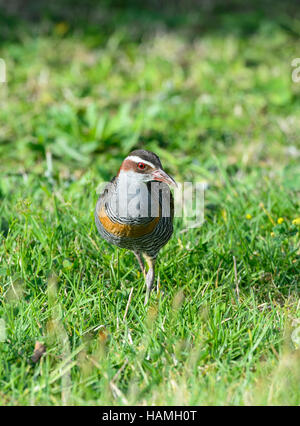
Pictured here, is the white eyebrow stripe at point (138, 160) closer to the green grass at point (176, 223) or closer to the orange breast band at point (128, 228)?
the orange breast band at point (128, 228)

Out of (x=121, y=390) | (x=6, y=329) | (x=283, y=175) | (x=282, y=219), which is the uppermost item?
(x=283, y=175)

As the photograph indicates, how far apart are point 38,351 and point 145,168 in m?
1.21

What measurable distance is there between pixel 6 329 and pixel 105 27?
6.37 meters

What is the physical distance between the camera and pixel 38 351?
Answer: 325 cm

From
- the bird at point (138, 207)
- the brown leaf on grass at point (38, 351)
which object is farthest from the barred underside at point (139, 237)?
the brown leaf on grass at point (38, 351)

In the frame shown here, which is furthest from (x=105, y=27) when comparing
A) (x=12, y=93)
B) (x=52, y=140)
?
(x=52, y=140)

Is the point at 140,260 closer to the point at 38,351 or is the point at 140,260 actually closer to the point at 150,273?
the point at 150,273

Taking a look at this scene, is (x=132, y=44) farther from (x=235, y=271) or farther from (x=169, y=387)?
(x=169, y=387)

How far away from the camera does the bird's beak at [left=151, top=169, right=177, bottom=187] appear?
3.51m

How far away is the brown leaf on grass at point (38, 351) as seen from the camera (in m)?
3.23

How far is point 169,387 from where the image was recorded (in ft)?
9.98

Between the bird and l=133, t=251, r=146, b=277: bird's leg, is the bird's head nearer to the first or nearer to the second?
the bird

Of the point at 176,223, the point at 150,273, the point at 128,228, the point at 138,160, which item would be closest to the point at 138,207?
the point at 128,228

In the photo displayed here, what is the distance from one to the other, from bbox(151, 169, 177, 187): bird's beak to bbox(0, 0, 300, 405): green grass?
727mm
